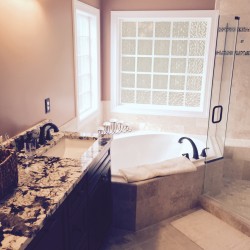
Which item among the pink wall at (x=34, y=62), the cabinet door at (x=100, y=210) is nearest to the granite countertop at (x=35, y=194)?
the cabinet door at (x=100, y=210)

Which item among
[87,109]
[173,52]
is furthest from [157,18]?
[87,109]

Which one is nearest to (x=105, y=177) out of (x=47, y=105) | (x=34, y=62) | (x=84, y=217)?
(x=84, y=217)

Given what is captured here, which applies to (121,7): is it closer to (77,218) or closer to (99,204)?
(99,204)

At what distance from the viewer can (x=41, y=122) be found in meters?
2.54

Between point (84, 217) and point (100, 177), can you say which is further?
point (100, 177)

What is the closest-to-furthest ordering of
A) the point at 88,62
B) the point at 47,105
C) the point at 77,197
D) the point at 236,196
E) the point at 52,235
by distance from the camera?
the point at 52,235
the point at 77,197
the point at 47,105
the point at 236,196
the point at 88,62

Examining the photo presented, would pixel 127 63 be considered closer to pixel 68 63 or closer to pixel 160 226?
pixel 68 63

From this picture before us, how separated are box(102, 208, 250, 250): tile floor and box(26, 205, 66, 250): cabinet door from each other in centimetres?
111

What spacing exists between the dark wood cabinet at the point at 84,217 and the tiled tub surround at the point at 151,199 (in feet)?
0.55

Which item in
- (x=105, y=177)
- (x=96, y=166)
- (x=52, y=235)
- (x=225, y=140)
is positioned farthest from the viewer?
(x=225, y=140)

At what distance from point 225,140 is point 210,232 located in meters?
1.31

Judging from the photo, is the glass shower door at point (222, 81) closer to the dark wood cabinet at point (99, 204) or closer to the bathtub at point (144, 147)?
the bathtub at point (144, 147)

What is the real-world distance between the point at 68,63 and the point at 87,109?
3.56 feet

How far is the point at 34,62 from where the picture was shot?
241cm
